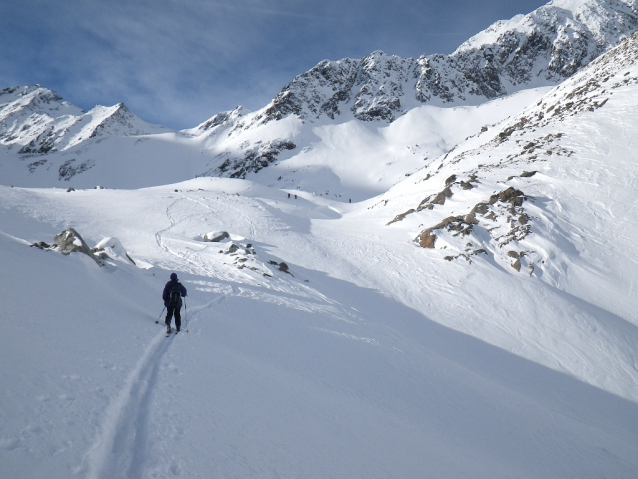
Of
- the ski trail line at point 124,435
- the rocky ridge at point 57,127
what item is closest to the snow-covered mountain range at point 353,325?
the ski trail line at point 124,435

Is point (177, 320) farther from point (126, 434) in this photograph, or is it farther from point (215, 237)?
point (215, 237)

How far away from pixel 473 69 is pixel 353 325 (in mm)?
135580

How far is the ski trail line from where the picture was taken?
273cm

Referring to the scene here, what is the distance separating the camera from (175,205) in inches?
1168

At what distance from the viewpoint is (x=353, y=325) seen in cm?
1088

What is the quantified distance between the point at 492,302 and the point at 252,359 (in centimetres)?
1252

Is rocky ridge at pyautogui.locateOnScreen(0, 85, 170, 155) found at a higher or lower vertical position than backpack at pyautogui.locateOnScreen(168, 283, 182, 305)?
higher

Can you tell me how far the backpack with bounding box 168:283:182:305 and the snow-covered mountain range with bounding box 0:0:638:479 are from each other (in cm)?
71

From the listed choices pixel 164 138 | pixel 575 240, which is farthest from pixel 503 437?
pixel 164 138

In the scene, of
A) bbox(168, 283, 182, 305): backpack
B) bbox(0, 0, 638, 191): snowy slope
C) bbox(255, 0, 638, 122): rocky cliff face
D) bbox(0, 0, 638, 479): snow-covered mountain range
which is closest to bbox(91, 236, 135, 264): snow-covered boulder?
bbox(0, 0, 638, 479): snow-covered mountain range

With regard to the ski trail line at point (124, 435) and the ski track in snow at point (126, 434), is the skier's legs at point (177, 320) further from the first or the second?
the ski trail line at point (124, 435)

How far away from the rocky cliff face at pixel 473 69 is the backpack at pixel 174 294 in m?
108

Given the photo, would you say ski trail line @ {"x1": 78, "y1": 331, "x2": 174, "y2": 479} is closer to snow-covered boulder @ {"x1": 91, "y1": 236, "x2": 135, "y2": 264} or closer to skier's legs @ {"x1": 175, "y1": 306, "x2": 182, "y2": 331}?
skier's legs @ {"x1": 175, "y1": 306, "x2": 182, "y2": 331}

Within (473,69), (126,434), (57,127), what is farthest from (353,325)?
(57,127)
